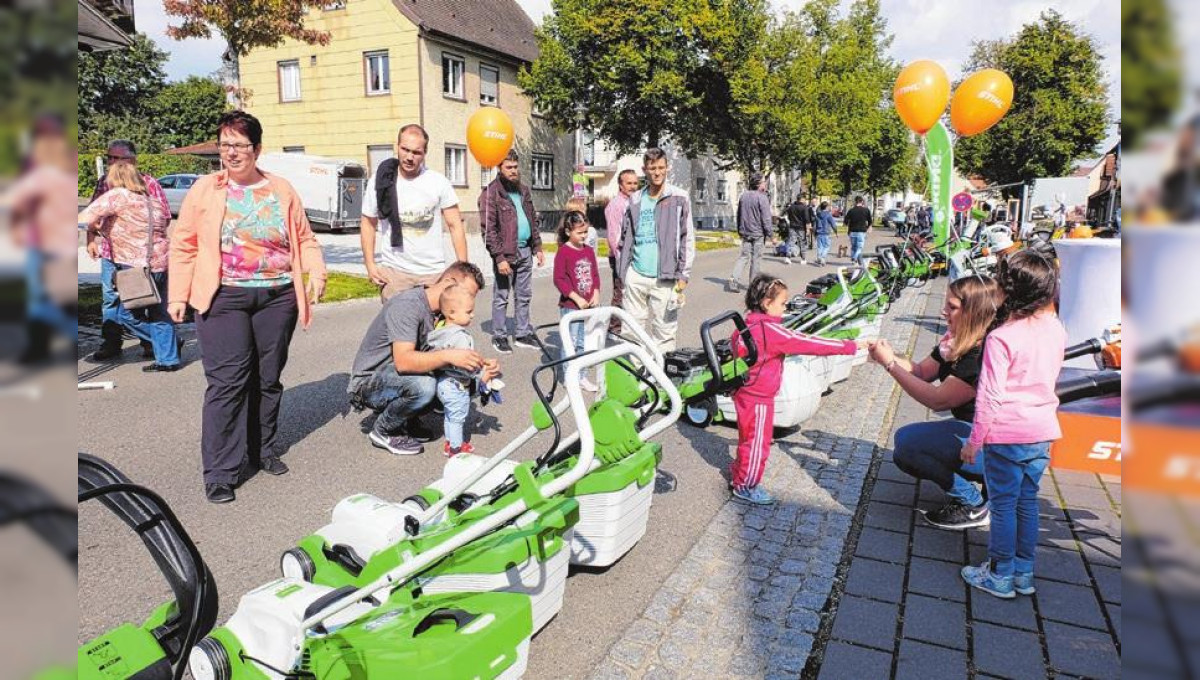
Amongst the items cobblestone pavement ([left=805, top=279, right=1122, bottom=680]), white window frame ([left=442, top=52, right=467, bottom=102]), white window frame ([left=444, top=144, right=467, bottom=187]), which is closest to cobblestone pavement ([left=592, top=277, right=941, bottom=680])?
cobblestone pavement ([left=805, top=279, right=1122, bottom=680])

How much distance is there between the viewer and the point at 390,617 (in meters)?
2.44

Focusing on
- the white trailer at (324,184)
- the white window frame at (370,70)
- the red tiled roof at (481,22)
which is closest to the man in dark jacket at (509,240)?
the white trailer at (324,184)

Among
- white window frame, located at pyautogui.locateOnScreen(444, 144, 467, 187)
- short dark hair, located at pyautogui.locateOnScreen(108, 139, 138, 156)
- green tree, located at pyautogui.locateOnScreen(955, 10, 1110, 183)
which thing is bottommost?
short dark hair, located at pyautogui.locateOnScreen(108, 139, 138, 156)

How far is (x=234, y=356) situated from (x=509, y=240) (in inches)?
157

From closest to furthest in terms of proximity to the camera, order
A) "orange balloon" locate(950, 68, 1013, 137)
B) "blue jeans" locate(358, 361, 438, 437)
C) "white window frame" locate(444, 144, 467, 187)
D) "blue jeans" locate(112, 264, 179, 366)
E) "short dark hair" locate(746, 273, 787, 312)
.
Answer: "short dark hair" locate(746, 273, 787, 312), "blue jeans" locate(358, 361, 438, 437), "blue jeans" locate(112, 264, 179, 366), "orange balloon" locate(950, 68, 1013, 137), "white window frame" locate(444, 144, 467, 187)

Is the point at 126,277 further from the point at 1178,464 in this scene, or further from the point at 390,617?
the point at 1178,464

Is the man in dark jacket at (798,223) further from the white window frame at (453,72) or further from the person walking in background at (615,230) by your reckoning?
the white window frame at (453,72)

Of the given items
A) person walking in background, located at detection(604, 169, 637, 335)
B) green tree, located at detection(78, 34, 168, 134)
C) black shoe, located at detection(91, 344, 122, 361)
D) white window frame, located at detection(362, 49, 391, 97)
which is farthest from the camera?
green tree, located at detection(78, 34, 168, 134)

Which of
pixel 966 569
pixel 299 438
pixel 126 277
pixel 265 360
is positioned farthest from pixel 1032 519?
pixel 126 277

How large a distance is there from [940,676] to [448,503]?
2.03 metres

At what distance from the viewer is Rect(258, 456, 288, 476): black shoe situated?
457 centimetres

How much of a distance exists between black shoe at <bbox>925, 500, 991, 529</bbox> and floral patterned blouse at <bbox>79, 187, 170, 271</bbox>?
21.5 feet

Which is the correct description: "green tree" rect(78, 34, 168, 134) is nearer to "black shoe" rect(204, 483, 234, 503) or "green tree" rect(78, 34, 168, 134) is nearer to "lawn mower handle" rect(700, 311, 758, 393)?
"black shoe" rect(204, 483, 234, 503)

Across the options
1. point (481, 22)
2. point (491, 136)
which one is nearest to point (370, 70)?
point (481, 22)
